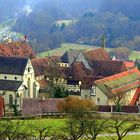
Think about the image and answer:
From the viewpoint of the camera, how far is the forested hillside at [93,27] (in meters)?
144

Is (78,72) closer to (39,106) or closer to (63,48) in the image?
(39,106)

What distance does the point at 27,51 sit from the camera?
81812 millimetres

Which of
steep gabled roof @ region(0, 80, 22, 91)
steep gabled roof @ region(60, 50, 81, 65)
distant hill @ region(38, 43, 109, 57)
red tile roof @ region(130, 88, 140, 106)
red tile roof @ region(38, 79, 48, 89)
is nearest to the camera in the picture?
red tile roof @ region(130, 88, 140, 106)

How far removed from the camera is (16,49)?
79.4 meters

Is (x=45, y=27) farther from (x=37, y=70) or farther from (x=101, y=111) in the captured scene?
(x=101, y=111)

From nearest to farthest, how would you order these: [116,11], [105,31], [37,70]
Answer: [37,70]
[105,31]
[116,11]

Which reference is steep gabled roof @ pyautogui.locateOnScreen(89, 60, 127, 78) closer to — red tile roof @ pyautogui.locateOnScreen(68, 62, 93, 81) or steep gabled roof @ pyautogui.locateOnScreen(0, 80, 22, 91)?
red tile roof @ pyautogui.locateOnScreen(68, 62, 93, 81)

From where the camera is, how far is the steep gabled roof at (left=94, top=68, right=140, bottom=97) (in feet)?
190

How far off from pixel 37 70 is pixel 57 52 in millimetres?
50172

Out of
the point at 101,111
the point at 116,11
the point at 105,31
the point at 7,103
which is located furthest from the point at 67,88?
the point at 116,11

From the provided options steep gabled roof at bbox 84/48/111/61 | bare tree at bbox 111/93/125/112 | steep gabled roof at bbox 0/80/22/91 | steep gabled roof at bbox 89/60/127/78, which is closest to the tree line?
bare tree at bbox 111/93/125/112

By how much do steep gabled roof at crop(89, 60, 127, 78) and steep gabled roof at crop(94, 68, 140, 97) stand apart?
490cm

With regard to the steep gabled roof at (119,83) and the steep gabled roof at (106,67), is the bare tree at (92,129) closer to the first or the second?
the steep gabled roof at (119,83)

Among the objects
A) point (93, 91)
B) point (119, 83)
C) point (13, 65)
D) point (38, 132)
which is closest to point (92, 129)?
point (38, 132)
